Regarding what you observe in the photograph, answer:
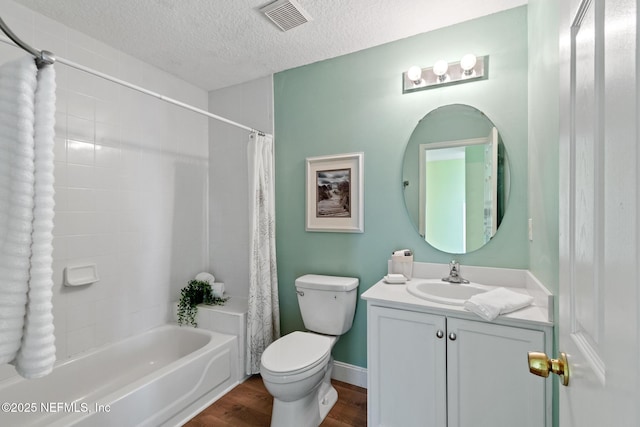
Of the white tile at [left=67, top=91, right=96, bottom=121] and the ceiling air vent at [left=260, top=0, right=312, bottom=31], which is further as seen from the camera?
the white tile at [left=67, top=91, right=96, bottom=121]

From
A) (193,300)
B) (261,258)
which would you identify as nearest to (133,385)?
(193,300)

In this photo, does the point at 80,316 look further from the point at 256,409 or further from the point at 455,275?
the point at 455,275

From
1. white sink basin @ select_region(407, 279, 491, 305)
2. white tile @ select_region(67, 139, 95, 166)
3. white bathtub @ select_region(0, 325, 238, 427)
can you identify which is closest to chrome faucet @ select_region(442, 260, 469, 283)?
white sink basin @ select_region(407, 279, 491, 305)

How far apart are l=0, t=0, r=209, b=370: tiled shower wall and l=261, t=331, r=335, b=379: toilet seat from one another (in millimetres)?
1238

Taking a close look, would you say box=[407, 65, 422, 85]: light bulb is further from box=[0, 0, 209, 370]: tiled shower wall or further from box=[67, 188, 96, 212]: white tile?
box=[67, 188, 96, 212]: white tile

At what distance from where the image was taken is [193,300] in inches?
98.0

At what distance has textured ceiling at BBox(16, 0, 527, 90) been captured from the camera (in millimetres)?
1690

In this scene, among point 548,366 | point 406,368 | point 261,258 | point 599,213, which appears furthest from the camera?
point 261,258

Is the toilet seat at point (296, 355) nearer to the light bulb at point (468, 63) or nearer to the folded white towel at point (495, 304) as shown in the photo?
the folded white towel at point (495, 304)

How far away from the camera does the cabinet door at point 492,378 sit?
48.4 inches

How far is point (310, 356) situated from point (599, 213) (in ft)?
5.07

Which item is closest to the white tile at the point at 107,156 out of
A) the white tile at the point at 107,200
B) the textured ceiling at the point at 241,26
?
the white tile at the point at 107,200

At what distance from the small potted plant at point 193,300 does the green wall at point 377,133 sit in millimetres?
629

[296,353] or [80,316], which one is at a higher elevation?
[80,316]
